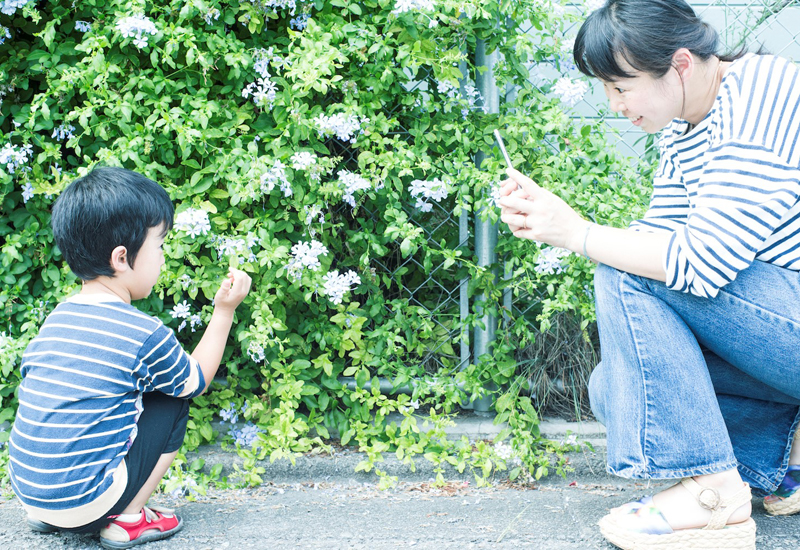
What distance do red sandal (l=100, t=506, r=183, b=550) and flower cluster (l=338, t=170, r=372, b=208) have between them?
0.95m

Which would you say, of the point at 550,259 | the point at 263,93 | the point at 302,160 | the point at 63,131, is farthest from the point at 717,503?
the point at 63,131

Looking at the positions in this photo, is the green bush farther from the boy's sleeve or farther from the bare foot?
the bare foot

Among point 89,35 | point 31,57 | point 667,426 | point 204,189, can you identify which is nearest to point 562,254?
point 667,426

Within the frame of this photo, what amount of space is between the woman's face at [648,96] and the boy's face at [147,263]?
109cm

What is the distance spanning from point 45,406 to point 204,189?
732 millimetres

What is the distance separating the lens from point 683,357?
1.41 m

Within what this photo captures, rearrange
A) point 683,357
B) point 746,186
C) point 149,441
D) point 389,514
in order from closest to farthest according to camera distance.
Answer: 1. point 746,186
2. point 683,357
3. point 149,441
4. point 389,514

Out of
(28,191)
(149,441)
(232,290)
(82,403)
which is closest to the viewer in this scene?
(82,403)

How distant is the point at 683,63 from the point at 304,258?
3.41 ft

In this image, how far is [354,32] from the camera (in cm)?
199

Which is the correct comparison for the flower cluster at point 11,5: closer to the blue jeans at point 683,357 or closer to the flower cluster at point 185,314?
the flower cluster at point 185,314

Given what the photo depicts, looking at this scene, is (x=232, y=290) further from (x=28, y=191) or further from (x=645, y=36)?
(x=645, y=36)

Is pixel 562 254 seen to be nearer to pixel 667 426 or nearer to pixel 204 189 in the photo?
pixel 667 426

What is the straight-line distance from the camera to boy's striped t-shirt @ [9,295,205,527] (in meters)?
1.51
